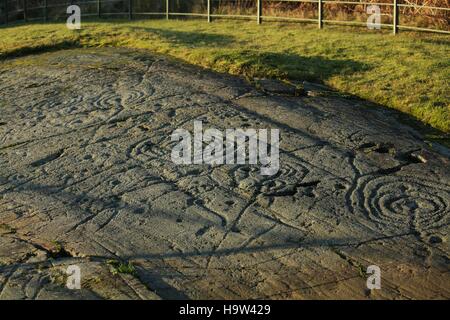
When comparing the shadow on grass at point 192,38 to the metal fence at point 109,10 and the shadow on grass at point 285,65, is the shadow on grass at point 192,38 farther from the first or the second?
the metal fence at point 109,10

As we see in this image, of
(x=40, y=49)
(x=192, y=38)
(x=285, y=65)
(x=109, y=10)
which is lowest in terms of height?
(x=285, y=65)

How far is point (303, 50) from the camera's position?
45.4 feet

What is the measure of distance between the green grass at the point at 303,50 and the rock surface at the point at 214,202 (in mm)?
666

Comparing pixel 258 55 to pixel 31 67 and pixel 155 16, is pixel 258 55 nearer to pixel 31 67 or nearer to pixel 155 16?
pixel 31 67

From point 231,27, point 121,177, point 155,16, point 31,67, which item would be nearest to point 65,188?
point 121,177

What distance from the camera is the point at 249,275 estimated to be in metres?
6.62

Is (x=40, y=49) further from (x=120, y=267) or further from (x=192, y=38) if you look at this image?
(x=120, y=267)

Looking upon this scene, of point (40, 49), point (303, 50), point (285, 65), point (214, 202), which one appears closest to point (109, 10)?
point (40, 49)

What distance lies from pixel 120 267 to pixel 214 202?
162 centimetres

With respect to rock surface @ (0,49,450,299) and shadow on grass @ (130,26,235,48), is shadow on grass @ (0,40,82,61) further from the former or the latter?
rock surface @ (0,49,450,299)

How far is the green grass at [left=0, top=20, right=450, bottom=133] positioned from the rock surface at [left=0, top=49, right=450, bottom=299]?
0.67m

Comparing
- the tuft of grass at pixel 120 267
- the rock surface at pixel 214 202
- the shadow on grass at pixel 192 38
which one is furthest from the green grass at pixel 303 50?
the tuft of grass at pixel 120 267

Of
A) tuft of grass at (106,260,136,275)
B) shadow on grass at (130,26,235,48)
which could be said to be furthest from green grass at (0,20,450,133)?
tuft of grass at (106,260,136,275)

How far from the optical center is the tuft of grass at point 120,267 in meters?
6.70
